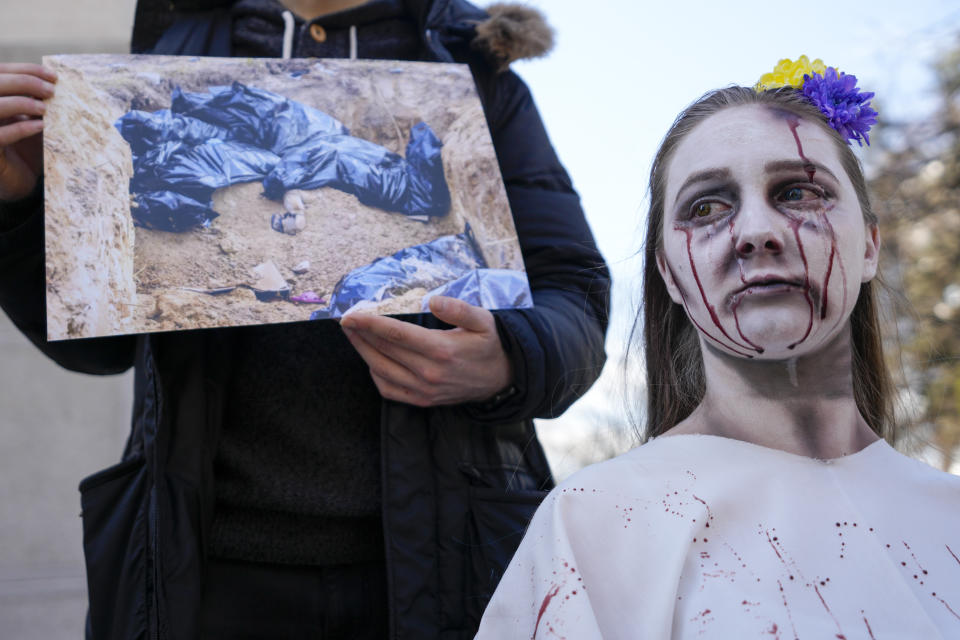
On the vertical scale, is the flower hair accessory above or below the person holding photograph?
above

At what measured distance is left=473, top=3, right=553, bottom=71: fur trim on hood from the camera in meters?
1.93

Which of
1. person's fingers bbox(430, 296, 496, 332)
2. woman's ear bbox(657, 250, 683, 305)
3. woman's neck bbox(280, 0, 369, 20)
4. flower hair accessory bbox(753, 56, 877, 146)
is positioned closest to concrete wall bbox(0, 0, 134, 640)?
woman's neck bbox(280, 0, 369, 20)

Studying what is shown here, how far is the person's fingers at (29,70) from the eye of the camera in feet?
5.21

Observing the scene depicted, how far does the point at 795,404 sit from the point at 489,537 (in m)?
0.62

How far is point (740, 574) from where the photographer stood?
1.22 metres

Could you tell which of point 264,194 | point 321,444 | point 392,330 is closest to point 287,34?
point 264,194

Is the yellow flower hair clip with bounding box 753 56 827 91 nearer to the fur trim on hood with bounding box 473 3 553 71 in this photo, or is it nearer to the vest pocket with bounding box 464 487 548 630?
the fur trim on hood with bounding box 473 3 553 71

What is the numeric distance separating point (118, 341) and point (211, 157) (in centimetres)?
46

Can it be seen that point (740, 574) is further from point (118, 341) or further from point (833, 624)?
point (118, 341)

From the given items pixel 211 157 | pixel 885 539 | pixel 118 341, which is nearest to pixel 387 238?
pixel 211 157

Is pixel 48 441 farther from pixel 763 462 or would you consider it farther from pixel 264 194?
pixel 763 462

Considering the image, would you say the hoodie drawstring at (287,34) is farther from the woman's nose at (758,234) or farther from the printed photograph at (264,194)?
the woman's nose at (758,234)

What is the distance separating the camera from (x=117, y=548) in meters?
1.59

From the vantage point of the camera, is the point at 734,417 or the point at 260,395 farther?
the point at 260,395
